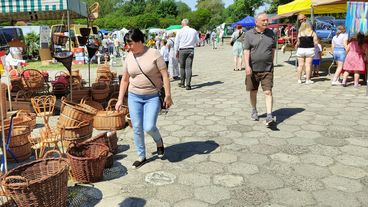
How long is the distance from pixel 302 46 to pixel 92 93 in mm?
5561

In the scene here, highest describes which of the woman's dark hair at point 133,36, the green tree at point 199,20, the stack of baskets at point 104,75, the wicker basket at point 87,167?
Answer: the green tree at point 199,20

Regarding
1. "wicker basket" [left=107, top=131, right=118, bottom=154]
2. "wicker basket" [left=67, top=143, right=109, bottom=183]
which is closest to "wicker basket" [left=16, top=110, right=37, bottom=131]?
"wicker basket" [left=107, top=131, right=118, bottom=154]

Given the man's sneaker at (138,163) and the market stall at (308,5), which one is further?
the market stall at (308,5)

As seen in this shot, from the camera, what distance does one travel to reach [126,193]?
12.4ft

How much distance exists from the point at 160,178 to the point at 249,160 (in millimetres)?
1206

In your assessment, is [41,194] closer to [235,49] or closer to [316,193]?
[316,193]

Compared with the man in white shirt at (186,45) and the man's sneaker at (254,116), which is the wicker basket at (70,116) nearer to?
the man's sneaker at (254,116)

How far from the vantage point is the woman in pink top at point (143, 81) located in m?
4.11

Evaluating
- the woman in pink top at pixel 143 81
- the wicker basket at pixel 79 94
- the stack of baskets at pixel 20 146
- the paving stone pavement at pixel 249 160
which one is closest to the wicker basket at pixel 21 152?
the stack of baskets at pixel 20 146

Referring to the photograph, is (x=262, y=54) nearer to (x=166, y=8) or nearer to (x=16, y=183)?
(x=16, y=183)

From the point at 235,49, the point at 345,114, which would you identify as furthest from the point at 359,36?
the point at 235,49

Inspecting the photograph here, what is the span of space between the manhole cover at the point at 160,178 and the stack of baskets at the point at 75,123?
4.29 feet

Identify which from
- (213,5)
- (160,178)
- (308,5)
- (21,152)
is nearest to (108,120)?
(21,152)

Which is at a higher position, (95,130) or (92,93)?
(92,93)
